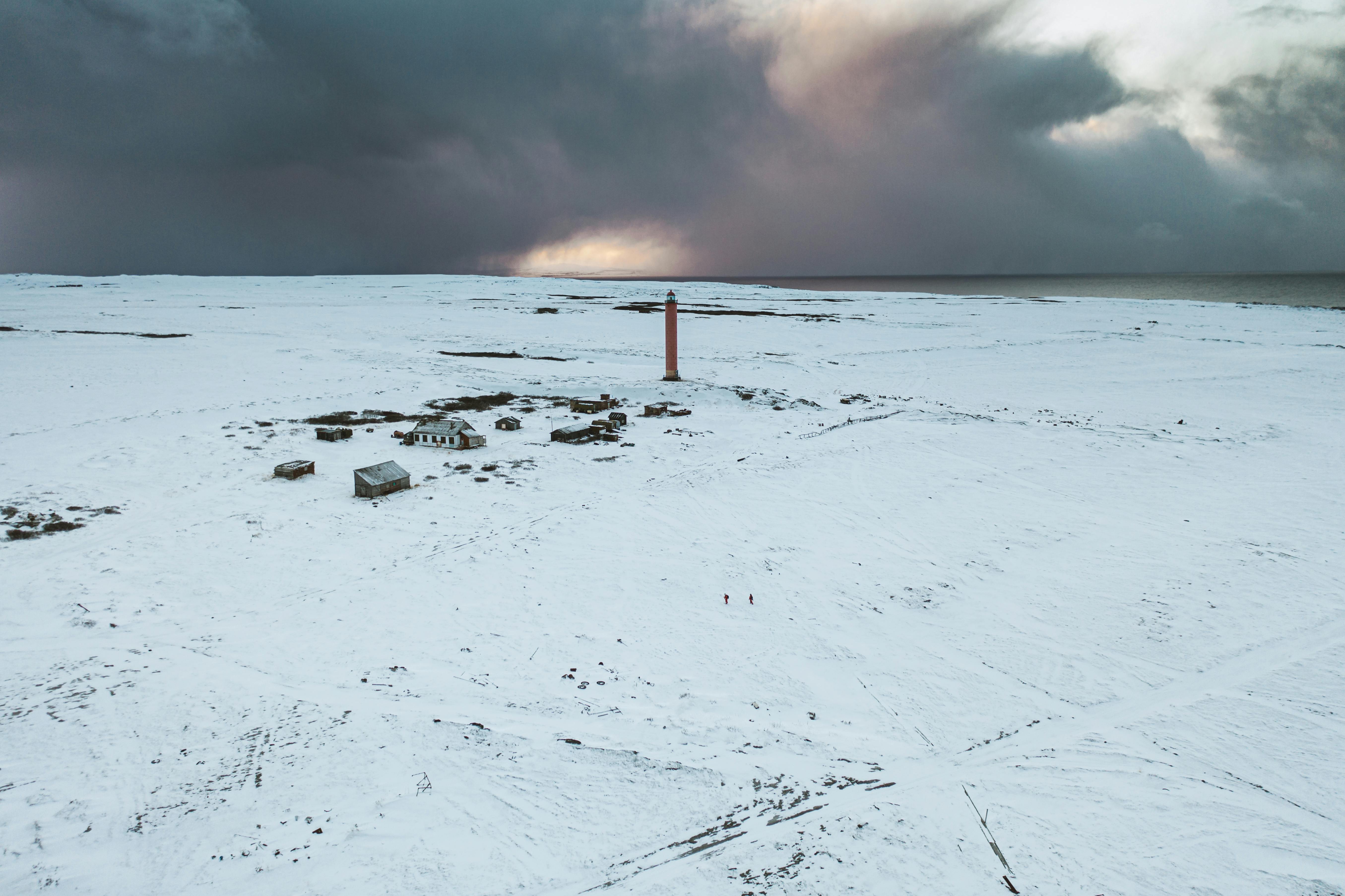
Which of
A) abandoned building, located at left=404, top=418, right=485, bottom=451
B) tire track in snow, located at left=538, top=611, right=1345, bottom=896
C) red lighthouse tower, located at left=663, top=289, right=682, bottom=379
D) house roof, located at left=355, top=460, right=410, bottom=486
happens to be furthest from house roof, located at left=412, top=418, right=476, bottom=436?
tire track in snow, located at left=538, top=611, right=1345, bottom=896

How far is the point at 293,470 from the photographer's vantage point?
17.9 m

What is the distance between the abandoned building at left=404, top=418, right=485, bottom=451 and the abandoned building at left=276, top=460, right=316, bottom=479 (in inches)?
145

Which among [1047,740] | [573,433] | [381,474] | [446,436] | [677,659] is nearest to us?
[1047,740]

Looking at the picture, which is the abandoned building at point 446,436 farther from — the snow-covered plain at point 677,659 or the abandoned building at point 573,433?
the abandoned building at point 573,433

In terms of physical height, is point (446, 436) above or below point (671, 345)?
below

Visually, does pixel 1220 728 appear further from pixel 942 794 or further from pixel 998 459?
pixel 998 459

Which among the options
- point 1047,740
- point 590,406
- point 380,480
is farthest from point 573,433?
point 1047,740

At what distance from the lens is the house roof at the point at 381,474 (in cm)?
1683

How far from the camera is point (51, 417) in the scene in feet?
75.5

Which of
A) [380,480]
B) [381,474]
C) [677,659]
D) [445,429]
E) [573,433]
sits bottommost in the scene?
[677,659]

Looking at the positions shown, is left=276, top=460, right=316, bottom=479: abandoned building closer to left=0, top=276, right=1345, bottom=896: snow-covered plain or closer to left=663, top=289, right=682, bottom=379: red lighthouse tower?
left=0, top=276, right=1345, bottom=896: snow-covered plain

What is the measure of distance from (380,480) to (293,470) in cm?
290

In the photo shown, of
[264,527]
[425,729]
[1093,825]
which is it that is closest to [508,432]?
[264,527]

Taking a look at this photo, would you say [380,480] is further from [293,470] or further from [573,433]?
[573,433]
